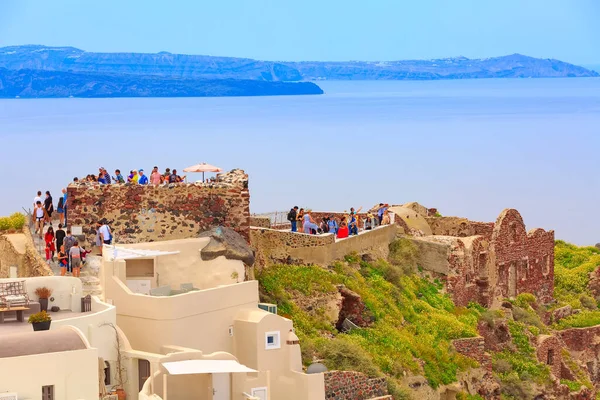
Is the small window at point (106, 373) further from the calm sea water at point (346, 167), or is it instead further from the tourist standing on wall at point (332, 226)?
the calm sea water at point (346, 167)

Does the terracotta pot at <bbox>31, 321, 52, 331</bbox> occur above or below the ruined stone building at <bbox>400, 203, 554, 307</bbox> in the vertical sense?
above

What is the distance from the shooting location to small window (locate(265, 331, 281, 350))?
139 ft

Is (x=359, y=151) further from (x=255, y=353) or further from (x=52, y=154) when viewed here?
(x=255, y=353)

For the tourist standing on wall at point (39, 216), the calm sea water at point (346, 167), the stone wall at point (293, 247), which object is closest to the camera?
the tourist standing on wall at point (39, 216)

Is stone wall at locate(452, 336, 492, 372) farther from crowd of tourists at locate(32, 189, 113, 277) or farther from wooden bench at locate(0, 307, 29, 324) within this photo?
wooden bench at locate(0, 307, 29, 324)

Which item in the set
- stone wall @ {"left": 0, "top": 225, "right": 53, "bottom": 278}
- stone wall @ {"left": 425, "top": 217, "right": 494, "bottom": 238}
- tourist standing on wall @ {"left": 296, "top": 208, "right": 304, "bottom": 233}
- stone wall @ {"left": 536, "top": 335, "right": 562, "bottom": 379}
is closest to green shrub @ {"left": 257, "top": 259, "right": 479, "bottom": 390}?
tourist standing on wall @ {"left": 296, "top": 208, "right": 304, "bottom": 233}

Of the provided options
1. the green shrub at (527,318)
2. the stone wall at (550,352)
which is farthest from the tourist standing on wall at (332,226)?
the green shrub at (527,318)

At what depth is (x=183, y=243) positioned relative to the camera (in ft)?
150

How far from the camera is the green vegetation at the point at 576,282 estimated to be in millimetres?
67938

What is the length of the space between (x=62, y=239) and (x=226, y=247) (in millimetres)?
4623

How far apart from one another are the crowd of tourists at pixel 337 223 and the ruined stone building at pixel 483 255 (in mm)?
1905

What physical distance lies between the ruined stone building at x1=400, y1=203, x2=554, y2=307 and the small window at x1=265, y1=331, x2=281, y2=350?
1916cm

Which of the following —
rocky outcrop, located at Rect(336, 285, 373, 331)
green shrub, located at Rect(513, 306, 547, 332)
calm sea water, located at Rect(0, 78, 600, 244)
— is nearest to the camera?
rocky outcrop, located at Rect(336, 285, 373, 331)

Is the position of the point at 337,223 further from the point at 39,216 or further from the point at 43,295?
the point at 43,295
